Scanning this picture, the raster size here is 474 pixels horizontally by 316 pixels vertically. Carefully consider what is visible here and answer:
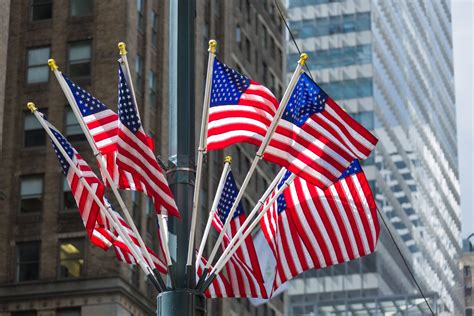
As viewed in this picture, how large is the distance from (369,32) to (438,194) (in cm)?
2700

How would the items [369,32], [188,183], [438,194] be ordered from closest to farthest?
[188,183] → [369,32] → [438,194]

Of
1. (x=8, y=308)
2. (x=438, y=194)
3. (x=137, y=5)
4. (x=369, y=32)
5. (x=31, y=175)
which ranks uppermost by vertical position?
(x=369, y=32)

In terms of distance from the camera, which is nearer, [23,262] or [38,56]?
[23,262]

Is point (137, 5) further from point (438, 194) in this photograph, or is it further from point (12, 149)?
point (438, 194)

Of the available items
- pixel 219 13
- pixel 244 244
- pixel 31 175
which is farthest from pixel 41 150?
pixel 244 244

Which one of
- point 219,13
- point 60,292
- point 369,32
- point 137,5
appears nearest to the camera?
point 60,292

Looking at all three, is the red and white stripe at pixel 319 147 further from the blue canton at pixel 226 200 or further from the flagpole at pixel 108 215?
the blue canton at pixel 226 200

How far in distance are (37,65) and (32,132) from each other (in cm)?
352

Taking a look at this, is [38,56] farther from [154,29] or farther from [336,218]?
[336,218]

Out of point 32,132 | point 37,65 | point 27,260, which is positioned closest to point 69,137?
point 32,132

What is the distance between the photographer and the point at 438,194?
159000 millimetres

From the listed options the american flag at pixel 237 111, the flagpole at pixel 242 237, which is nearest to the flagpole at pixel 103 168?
the flagpole at pixel 242 237

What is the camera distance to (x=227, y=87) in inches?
846

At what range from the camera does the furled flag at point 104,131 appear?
21.2 m
